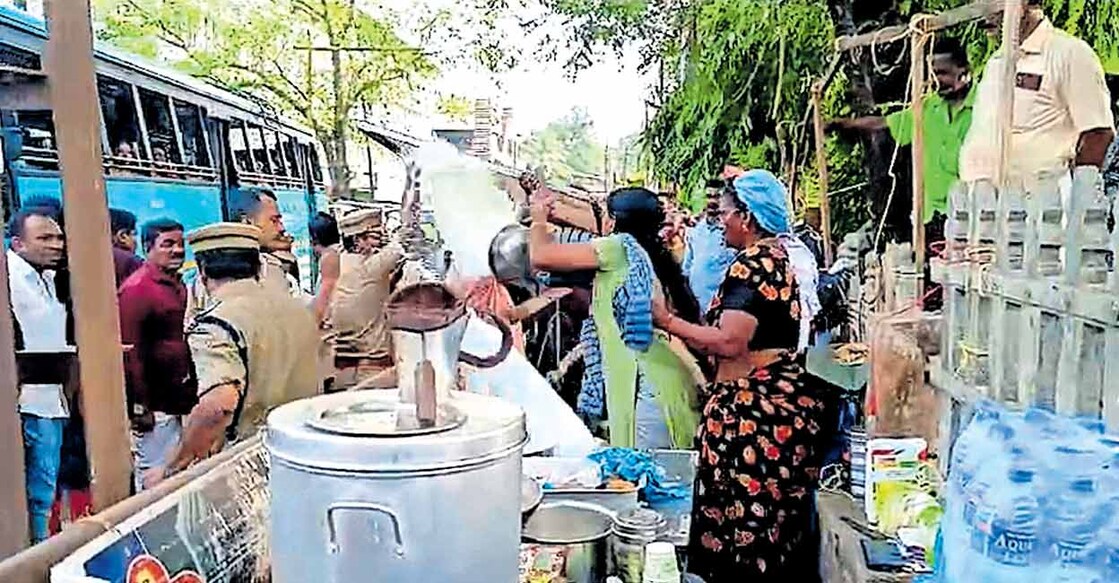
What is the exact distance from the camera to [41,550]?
1.40 metres

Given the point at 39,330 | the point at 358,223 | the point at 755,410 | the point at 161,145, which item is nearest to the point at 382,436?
the point at 755,410

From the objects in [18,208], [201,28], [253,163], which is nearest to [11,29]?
[18,208]

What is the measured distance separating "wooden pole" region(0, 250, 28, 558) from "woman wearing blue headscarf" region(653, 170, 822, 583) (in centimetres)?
208

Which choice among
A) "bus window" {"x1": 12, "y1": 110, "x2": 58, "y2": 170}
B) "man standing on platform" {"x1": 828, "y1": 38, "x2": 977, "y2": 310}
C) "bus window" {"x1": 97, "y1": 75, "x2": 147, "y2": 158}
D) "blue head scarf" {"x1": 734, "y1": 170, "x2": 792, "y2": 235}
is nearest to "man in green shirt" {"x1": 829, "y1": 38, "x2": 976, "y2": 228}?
"man standing on platform" {"x1": 828, "y1": 38, "x2": 977, "y2": 310}

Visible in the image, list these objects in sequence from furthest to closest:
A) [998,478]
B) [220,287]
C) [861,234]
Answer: [861,234] → [220,287] → [998,478]

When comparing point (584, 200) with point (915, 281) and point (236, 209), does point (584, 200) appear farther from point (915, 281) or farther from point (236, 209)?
point (236, 209)

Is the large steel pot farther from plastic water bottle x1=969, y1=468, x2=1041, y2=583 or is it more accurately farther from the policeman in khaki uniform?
the policeman in khaki uniform

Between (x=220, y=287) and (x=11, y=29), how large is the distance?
3.28 metres

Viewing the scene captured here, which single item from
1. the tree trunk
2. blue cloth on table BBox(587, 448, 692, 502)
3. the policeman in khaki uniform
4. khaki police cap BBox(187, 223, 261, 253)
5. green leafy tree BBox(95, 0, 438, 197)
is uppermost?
green leafy tree BBox(95, 0, 438, 197)

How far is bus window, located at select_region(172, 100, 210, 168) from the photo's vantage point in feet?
27.1

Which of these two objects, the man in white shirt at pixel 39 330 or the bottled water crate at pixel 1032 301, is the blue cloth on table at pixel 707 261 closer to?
the bottled water crate at pixel 1032 301

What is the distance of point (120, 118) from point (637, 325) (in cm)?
498

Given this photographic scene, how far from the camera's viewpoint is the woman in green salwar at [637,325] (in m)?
3.55

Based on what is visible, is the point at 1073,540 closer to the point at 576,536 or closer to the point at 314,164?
the point at 576,536
